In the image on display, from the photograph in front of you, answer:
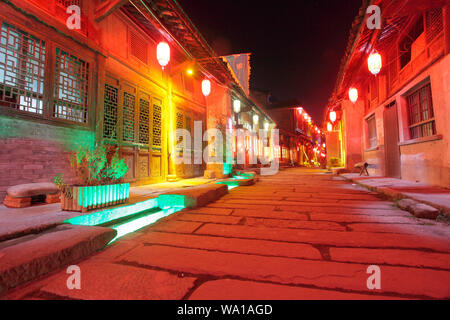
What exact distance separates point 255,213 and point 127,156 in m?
5.34

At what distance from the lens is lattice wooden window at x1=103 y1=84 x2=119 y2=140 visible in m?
6.40

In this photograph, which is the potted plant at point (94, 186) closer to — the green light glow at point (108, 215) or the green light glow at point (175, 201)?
the green light glow at point (108, 215)

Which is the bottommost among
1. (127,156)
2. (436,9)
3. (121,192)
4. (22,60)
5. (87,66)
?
(121,192)

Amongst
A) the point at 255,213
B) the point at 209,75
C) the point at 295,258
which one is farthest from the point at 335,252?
the point at 209,75

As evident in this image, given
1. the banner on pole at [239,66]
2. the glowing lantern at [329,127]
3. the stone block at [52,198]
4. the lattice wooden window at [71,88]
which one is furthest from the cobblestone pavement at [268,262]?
the glowing lantern at [329,127]

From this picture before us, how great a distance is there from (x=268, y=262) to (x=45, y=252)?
1876mm

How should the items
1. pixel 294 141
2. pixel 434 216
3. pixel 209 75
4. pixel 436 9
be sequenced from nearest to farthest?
1. pixel 434 216
2. pixel 436 9
3. pixel 209 75
4. pixel 294 141

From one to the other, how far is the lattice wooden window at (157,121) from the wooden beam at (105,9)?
307 cm

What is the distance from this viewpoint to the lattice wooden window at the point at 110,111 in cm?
640

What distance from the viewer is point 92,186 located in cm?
320

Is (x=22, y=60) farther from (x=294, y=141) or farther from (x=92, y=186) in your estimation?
(x=294, y=141)

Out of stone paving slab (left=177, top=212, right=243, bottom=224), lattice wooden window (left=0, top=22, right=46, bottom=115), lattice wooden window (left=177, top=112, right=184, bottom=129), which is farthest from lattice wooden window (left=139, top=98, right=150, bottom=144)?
stone paving slab (left=177, top=212, right=243, bottom=224)

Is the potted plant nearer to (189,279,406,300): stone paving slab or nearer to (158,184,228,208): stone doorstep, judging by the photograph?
(158,184,228,208): stone doorstep

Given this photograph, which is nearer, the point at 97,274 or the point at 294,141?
the point at 97,274
